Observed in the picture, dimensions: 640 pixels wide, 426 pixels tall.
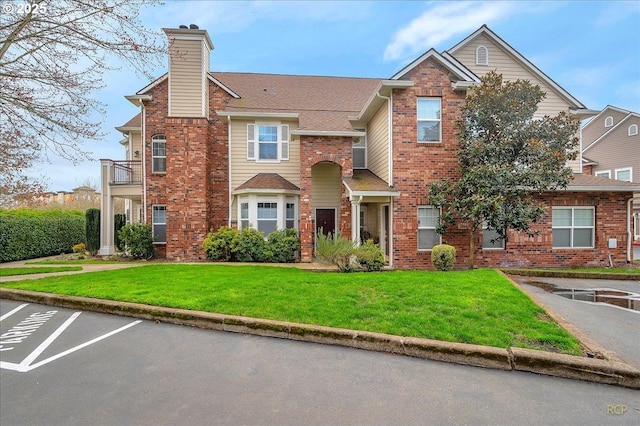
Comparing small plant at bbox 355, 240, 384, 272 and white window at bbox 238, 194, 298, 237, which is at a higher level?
white window at bbox 238, 194, 298, 237

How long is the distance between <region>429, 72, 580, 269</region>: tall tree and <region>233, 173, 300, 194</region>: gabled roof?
679 centimetres

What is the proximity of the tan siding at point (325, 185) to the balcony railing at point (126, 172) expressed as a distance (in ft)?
28.3

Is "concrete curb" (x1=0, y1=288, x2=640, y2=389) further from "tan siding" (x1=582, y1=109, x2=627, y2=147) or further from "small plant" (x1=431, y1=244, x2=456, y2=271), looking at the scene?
"tan siding" (x1=582, y1=109, x2=627, y2=147)

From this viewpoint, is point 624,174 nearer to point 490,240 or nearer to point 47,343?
point 490,240

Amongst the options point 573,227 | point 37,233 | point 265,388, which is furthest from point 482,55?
point 37,233

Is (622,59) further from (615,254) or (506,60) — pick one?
(615,254)

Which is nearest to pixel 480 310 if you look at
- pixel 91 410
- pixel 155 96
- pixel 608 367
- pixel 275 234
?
pixel 608 367

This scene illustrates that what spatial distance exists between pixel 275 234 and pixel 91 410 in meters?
10.4

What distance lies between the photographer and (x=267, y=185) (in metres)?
14.2

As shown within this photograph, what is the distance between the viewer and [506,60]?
1462 cm

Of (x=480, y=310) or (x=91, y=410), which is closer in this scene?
(x=91, y=410)

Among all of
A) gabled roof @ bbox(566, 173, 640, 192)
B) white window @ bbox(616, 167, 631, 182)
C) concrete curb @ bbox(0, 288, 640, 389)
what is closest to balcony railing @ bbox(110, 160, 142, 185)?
concrete curb @ bbox(0, 288, 640, 389)

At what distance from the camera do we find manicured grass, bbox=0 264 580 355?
4918 millimetres

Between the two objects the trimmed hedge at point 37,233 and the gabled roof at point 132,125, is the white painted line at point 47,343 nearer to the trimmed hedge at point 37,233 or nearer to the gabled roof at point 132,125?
the trimmed hedge at point 37,233
